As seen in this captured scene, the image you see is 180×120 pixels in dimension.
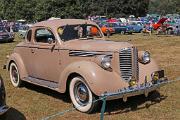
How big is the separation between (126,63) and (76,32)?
182 centimetres

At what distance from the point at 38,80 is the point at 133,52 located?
2722 millimetres

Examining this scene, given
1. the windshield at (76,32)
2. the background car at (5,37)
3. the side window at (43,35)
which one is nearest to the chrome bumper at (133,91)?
the windshield at (76,32)

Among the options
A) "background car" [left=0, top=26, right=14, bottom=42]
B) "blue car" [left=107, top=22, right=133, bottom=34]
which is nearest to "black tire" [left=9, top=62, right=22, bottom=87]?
"background car" [left=0, top=26, right=14, bottom=42]

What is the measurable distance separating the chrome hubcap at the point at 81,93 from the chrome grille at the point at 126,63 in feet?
2.75

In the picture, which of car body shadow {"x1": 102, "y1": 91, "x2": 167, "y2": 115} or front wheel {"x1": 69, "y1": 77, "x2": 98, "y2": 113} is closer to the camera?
front wheel {"x1": 69, "y1": 77, "x2": 98, "y2": 113}

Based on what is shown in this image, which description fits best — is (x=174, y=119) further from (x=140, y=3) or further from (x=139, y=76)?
(x=140, y=3)

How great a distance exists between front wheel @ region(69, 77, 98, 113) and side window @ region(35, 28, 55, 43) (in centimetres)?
152

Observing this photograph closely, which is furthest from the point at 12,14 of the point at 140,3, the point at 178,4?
the point at 178,4

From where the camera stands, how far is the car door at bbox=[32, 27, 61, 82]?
891cm

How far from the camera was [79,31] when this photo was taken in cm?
929

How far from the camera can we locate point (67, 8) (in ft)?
207

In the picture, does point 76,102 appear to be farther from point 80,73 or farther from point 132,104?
Result: point 132,104

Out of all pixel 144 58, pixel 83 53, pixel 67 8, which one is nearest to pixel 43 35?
pixel 83 53

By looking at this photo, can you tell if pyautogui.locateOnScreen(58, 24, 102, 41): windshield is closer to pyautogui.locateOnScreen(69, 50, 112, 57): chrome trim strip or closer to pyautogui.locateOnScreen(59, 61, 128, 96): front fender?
pyautogui.locateOnScreen(69, 50, 112, 57): chrome trim strip
